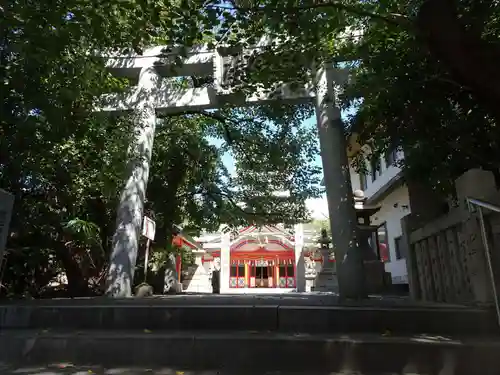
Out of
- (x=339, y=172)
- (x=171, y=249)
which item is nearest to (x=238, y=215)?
(x=171, y=249)

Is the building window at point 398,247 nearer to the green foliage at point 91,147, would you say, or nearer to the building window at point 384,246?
the building window at point 384,246

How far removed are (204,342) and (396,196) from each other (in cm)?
1277

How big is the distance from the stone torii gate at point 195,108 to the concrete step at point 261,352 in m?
2.72

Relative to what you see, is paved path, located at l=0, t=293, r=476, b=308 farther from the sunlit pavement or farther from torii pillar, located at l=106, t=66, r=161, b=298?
torii pillar, located at l=106, t=66, r=161, b=298

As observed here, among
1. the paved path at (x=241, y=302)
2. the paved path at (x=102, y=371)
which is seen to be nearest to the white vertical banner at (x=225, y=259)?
the paved path at (x=241, y=302)

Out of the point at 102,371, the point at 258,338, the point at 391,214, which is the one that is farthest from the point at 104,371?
the point at 391,214

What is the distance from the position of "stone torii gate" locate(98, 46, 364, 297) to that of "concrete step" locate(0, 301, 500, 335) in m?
2.21

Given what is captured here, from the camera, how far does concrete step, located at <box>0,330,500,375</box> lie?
286cm

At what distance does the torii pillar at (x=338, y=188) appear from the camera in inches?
225

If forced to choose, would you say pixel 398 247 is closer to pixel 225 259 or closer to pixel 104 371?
pixel 225 259

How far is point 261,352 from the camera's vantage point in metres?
3.12

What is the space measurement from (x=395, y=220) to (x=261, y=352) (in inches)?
518

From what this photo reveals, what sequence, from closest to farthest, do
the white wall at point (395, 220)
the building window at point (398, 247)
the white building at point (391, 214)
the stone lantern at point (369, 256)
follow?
the stone lantern at point (369, 256), the white building at point (391, 214), the white wall at point (395, 220), the building window at point (398, 247)

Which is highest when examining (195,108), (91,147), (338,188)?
(195,108)
